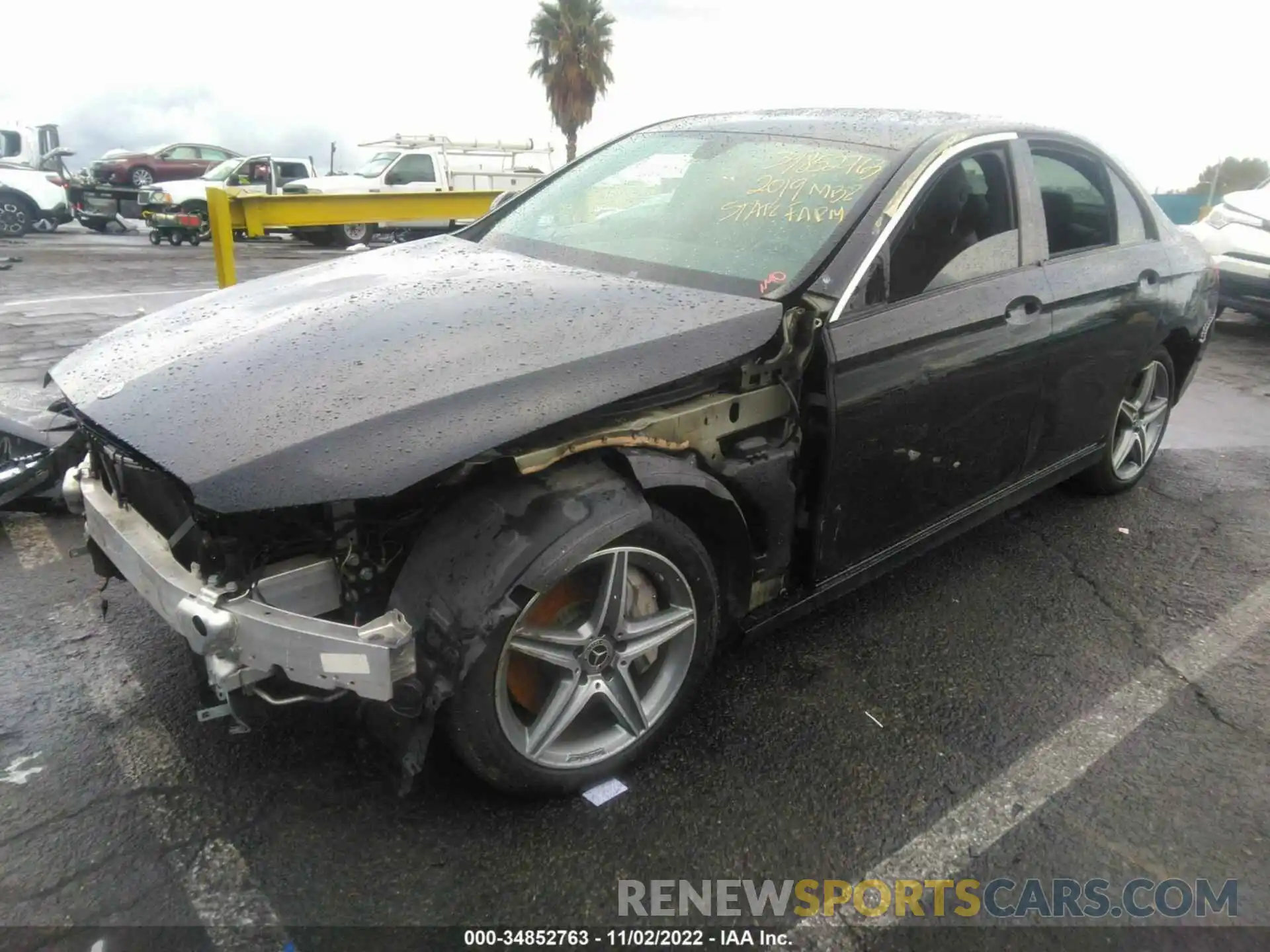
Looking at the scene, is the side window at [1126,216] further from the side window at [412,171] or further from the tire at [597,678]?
the side window at [412,171]

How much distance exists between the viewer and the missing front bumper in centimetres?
189

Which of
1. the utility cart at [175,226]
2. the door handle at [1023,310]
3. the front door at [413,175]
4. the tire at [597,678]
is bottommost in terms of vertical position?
the utility cart at [175,226]

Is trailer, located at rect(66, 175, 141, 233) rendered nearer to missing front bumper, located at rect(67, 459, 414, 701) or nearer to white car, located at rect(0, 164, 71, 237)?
white car, located at rect(0, 164, 71, 237)

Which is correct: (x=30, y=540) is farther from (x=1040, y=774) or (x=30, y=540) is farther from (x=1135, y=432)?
(x=1135, y=432)

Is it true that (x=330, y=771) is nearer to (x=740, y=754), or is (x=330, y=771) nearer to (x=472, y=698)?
(x=472, y=698)

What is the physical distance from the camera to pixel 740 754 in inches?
99.0

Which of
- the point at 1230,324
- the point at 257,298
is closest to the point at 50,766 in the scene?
the point at 257,298

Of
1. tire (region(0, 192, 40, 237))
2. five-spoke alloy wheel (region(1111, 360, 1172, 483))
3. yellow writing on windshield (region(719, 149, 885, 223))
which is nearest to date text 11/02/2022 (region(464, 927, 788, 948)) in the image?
yellow writing on windshield (region(719, 149, 885, 223))

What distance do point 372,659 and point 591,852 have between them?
740 mm

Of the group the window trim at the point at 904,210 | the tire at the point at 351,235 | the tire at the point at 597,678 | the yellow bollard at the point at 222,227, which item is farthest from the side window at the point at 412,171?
the tire at the point at 597,678

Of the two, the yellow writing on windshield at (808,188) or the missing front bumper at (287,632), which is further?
the yellow writing on windshield at (808,188)

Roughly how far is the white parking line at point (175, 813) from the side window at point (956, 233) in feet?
7.26

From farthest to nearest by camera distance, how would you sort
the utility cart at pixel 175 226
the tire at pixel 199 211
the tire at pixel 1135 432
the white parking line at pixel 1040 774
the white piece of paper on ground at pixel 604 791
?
1. the tire at pixel 199 211
2. the utility cart at pixel 175 226
3. the tire at pixel 1135 432
4. the white piece of paper on ground at pixel 604 791
5. the white parking line at pixel 1040 774

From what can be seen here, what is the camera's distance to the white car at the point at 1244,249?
322 inches
